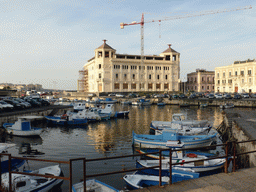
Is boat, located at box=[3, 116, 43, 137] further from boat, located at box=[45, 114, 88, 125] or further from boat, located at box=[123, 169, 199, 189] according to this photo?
boat, located at box=[123, 169, 199, 189]

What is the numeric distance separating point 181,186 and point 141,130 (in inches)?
860

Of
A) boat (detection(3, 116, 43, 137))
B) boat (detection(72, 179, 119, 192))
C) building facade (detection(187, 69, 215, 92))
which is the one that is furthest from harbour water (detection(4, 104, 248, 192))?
building facade (detection(187, 69, 215, 92))

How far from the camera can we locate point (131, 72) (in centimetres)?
9806

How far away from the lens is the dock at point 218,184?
6344 mm

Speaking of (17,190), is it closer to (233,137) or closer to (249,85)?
(233,137)

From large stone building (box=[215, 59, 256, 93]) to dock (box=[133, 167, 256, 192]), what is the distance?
9136 cm

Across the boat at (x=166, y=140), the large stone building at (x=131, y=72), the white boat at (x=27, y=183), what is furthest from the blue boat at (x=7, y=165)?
the large stone building at (x=131, y=72)

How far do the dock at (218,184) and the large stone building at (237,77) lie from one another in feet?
300

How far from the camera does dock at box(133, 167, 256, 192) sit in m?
6.34

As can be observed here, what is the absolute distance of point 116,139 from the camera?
23.3 metres

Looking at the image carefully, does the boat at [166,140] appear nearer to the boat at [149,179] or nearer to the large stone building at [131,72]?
the boat at [149,179]

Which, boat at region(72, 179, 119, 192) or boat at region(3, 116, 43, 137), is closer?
boat at region(72, 179, 119, 192)

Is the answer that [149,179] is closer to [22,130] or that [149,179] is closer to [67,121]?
[22,130]

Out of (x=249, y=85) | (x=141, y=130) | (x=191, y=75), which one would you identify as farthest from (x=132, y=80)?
(x=141, y=130)
